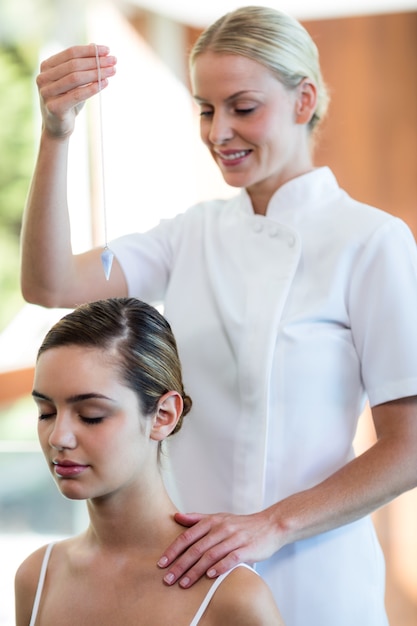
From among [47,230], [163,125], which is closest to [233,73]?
[47,230]

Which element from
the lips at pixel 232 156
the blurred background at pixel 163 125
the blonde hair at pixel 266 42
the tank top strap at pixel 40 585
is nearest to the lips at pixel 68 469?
the tank top strap at pixel 40 585

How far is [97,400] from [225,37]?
664 mm

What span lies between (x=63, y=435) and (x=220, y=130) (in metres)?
0.60

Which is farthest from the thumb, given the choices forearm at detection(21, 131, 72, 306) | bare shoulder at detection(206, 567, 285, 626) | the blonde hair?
the blonde hair

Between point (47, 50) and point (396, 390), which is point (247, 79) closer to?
point (396, 390)

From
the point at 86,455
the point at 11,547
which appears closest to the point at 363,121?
the point at 11,547

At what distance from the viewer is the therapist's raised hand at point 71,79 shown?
1357 millimetres

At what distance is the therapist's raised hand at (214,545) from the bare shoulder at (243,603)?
0.02 metres

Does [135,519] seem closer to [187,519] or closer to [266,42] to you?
[187,519]

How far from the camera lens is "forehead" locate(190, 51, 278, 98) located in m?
1.54

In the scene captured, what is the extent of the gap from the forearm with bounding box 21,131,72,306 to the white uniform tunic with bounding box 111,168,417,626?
0.75 feet

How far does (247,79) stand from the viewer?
1541mm

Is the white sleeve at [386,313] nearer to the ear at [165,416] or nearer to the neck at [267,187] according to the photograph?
the neck at [267,187]

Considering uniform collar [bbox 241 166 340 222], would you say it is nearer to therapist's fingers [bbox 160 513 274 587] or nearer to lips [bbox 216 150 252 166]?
lips [bbox 216 150 252 166]
